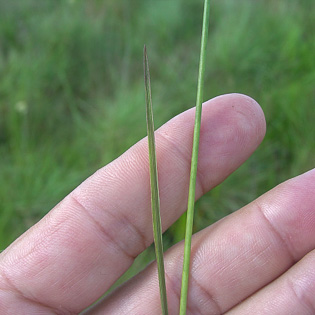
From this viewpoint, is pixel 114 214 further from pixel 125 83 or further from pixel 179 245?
pixel 125 83

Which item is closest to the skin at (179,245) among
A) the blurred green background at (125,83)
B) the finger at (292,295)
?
the finger at (292,295)

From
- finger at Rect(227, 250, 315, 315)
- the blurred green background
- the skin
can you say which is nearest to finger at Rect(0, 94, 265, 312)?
the skin

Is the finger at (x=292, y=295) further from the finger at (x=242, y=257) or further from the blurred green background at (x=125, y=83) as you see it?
the blurred green background at (x=125, y=83)

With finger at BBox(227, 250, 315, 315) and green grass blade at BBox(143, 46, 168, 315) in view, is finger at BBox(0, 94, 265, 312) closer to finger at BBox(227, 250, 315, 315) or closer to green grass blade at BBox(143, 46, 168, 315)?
green grass blade at BBox(143, 46, 168, 315)

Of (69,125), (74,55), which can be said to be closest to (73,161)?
(69,125)

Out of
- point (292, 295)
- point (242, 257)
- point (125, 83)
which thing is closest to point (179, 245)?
point (242, 257)

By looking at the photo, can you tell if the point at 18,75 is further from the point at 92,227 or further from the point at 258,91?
the point at 92,227
